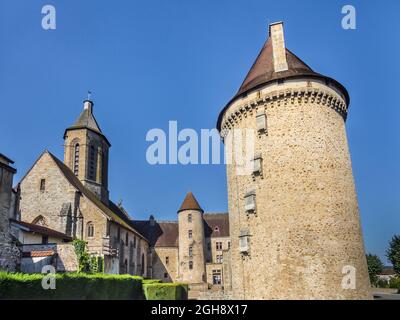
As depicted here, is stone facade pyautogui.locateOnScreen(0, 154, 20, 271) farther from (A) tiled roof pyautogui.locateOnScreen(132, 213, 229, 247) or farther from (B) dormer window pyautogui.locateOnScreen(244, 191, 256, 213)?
(A) tiled roof pyautogui.locateOnScreen(132, 213, 229, 247)

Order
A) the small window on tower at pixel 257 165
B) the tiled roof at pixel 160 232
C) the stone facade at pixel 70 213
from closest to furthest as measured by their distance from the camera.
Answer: the small window on tower at pixel 257 165 < the stone facade at pixel 70 213 < the tiled roof at pixel 160 232

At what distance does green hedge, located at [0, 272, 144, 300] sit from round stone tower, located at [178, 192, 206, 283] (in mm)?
Answer: 17962

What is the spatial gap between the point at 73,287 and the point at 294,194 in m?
11.3

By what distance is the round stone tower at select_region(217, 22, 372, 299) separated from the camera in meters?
16.6

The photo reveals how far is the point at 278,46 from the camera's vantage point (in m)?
20.9

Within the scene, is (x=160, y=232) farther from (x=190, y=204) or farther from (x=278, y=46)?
(x=278, y=46)

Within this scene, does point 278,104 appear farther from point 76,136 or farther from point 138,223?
point 138,223

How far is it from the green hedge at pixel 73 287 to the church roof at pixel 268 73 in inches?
471

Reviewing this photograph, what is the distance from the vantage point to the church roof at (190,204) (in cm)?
4378

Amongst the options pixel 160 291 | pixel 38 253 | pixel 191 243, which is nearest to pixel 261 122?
pixel 160 291

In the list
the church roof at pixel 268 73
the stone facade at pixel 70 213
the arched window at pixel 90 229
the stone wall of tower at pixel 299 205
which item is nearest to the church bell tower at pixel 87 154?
the stone facade at pixel 70 213

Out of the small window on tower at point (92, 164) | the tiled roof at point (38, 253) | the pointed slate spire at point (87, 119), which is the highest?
the pointed slate spire at point (87, 119)

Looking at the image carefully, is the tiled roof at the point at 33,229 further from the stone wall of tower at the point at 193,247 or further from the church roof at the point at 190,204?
the church roof at the point at 190,204
